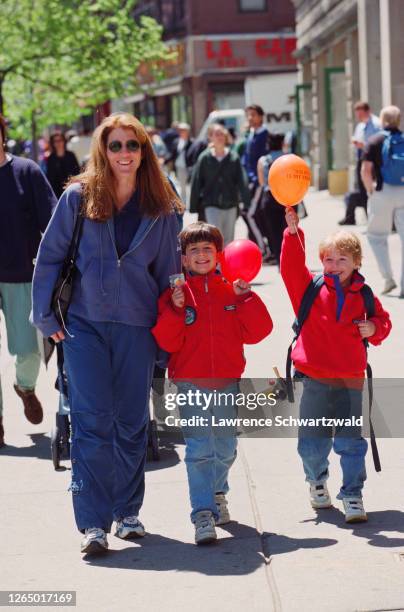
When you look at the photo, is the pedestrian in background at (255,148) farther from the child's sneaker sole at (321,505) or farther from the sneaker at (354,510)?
the sneaker at (354,510)

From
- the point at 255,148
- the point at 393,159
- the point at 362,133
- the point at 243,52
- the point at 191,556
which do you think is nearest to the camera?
the point at 191,556

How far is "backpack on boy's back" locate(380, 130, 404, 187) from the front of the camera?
12430 mm

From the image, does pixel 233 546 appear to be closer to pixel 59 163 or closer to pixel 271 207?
pixel 271 207

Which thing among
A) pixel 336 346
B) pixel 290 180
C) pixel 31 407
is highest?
pixel 290 180

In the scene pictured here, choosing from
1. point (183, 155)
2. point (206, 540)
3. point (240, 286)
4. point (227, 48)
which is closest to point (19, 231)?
point (240, 286)

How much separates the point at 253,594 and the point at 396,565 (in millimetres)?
585

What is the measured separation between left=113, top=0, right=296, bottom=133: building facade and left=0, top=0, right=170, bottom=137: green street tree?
1507 cm

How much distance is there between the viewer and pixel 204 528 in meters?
5.32

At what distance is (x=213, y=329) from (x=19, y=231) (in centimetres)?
249

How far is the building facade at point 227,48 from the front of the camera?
4706 cm

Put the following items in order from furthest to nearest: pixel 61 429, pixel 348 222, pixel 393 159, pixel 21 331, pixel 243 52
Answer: pixel 243 52, pixel 348 222, pixel 393 159, pixel 21 331, pixel 61 429

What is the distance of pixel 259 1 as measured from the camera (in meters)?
48.1

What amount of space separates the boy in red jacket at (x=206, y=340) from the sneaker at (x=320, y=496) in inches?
21.4

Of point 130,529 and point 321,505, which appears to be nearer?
point 130,529
